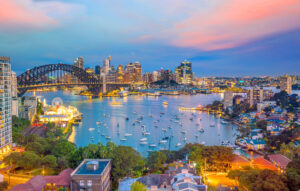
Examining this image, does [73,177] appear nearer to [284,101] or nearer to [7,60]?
[7,60]

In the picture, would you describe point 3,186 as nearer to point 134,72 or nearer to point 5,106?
point 5,106

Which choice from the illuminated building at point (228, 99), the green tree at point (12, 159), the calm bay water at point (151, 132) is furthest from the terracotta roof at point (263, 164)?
the illuminated building at point (228, 99)

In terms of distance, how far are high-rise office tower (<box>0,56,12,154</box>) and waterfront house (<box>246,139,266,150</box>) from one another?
9867 mm

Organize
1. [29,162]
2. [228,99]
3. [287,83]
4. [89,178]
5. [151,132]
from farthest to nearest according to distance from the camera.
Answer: [287,83]
[228,99]
[151,132]
[29,162]
[89,178]

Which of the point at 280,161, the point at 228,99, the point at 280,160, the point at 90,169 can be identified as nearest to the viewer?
the point at 90,169

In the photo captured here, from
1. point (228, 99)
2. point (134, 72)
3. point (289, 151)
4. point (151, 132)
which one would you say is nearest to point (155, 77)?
point (134, 72)

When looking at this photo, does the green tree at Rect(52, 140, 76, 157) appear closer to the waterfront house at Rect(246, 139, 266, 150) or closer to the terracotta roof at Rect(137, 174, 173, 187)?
the terracotta roof at Rect(137, 174, 173, 187)

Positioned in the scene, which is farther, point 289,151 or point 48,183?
point 289,151

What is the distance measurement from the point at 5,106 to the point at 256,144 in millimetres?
10312

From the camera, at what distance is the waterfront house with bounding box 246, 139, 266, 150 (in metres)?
11.3

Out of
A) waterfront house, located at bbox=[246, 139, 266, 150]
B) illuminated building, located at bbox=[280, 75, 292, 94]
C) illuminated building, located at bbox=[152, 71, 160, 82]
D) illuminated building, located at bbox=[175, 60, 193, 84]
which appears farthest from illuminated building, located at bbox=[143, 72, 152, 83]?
waterfront house, located at bbox=[246, 139, 266, 150]

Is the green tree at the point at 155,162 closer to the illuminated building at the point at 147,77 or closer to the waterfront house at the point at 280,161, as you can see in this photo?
the waterfront house at the point at 280,161

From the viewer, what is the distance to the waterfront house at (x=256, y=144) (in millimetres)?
11320

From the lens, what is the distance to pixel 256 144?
37.5ft
